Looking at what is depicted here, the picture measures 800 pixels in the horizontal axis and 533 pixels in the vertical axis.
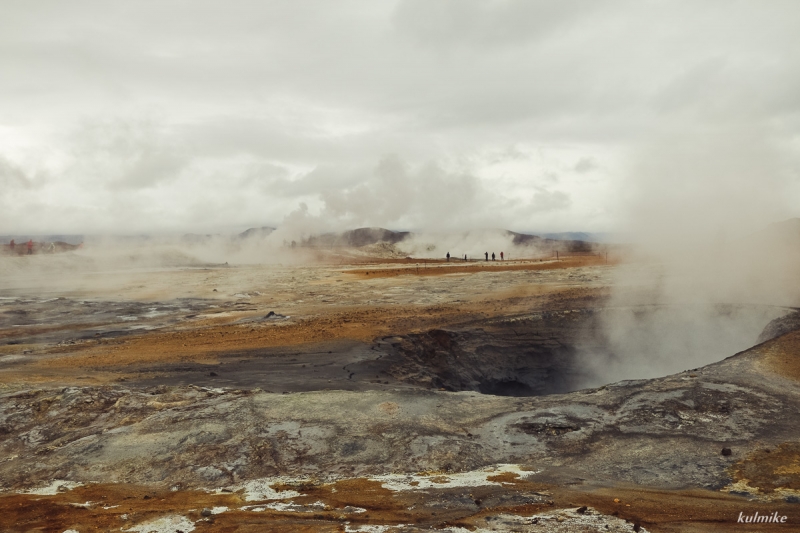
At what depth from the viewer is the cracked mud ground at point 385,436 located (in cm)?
584

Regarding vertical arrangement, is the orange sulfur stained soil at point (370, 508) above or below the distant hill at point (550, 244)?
below

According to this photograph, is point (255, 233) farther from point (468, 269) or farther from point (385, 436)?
point (385, 436)

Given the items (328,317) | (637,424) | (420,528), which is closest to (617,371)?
(637,424)

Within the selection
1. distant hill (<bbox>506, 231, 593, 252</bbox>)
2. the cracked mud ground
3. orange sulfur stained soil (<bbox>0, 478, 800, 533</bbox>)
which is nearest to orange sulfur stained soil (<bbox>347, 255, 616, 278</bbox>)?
the cracked mud ground

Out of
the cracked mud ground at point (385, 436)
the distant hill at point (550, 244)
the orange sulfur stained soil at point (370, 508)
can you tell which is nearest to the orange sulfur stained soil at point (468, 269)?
the cracked mud ground at point (385, 436)

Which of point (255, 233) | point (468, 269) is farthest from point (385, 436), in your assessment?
point (255, 233)

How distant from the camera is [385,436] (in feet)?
27.2

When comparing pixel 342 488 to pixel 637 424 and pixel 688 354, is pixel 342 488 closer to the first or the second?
pixel 637 424

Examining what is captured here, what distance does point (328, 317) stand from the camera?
821 inches

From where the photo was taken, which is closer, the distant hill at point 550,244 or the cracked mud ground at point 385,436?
the cracked mud ground at point 385,436

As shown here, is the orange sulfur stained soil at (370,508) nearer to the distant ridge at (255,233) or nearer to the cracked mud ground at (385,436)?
the cracked mud ground at (385,436)

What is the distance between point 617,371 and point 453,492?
40.6 ft

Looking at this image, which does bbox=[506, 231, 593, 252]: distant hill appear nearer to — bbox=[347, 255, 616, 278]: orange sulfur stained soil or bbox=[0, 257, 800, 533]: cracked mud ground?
bbox=[347, 255, 616, 278]: orange sulfur stained soil

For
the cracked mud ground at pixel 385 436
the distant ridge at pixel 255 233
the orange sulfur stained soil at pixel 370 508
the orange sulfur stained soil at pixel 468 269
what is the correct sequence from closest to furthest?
the orange sulfur stained soil at pixel 370 508 → the cracked mud ground at pixel 385 436 → the orange sulfur stained soil at pixel 468 269 → the distant ridge at pixel 255 233
